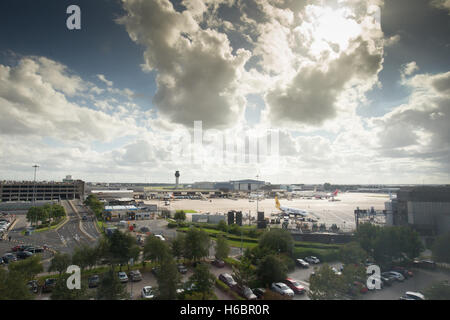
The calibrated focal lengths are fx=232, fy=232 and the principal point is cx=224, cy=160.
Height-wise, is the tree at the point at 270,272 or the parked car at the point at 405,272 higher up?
the tree at the point at 270,272

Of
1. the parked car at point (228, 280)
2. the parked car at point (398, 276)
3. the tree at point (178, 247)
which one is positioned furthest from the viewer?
the tree at point (178, 247)

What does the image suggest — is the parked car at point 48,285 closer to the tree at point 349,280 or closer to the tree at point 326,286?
the tree at point 326,286

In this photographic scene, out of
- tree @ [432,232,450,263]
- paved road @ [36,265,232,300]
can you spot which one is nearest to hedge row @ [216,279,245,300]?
paved road @ [36,265,232,300]

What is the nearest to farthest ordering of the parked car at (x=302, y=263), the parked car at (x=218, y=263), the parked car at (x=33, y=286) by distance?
the parked car at (x=33, y=286) < the parked car at (x=218, y=263) < the parked car at (x=302, y=263)

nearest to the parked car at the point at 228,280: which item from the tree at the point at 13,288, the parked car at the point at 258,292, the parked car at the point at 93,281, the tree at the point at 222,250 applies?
the parked car at the point at 258,292

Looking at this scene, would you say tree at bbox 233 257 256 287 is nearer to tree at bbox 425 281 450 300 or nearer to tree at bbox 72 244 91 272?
tree at bbox 425 281 450 300

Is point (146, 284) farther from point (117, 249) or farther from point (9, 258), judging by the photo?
point (9, 258)

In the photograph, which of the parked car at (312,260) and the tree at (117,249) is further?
the parked car at (312,260)

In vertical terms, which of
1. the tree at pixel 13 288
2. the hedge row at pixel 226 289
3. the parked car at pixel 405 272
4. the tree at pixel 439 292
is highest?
the tree at pixel 13 288

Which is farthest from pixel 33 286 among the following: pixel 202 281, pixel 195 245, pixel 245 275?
pixel 245 275
